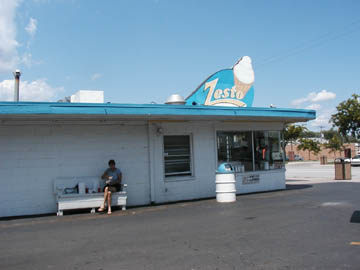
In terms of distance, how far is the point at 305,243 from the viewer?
611cm

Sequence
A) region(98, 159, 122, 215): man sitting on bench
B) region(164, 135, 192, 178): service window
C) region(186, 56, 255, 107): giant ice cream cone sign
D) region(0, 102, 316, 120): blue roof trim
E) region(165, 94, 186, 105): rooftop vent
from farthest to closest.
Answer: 1. region(186, 56, 255, 107): giant ice cream cone sign
2. region(164, 135, 192, 178): service window
3. region(165, 94, 186, 105): rooftop vent
4. region(98, 159, 122, 215): man sitting on bench
5. region(0, 102, 316, 120): blue roof trim

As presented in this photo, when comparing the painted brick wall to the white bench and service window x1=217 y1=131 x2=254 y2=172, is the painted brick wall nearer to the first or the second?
the white bench

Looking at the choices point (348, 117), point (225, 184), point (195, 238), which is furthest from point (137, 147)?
point (348, 117)

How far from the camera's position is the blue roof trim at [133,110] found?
9.18 metres

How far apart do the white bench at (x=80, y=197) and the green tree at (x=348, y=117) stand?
3369 cm

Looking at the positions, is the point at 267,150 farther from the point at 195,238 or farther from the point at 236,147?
the point at 195,238

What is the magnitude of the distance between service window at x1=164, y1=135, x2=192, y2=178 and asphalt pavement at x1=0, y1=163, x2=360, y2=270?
194cm

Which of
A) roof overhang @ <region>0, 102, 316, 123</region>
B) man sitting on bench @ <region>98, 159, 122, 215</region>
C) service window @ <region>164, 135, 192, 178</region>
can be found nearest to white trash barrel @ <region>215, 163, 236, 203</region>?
service window @ <region>164, 135, 192, 178</region>

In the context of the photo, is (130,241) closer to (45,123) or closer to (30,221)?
(30,221)

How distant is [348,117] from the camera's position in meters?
38.3

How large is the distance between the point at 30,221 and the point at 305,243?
6.87 m

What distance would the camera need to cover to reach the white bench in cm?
1002

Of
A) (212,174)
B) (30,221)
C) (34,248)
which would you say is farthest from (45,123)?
(212,174)

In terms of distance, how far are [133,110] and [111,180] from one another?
2.15 metres
